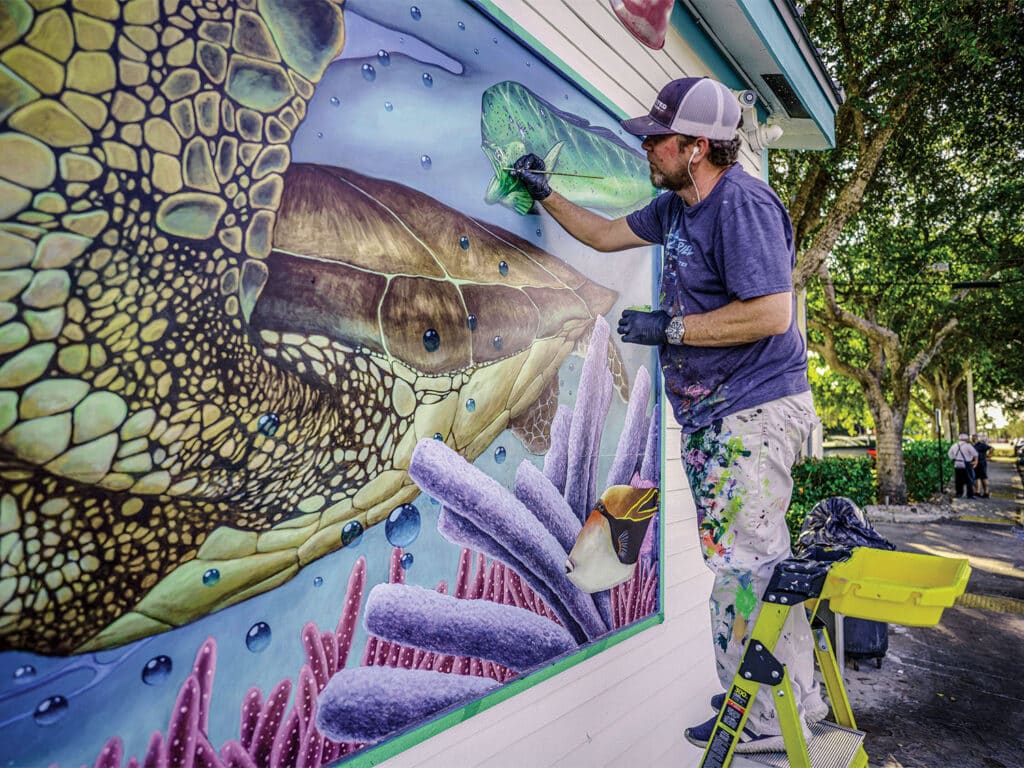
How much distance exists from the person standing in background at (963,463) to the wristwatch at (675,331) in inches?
743

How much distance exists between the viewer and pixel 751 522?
6.54ft

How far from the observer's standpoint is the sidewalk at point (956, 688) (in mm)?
3656

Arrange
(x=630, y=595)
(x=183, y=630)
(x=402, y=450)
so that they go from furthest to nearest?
(x=630, y=595) → (x=402, y=450) → (x=183, y=630)

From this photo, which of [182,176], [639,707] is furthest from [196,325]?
[639,707]

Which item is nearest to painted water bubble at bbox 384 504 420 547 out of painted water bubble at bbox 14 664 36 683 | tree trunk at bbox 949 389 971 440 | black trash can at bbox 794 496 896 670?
painted water bubble at bbox 14 664 36 683

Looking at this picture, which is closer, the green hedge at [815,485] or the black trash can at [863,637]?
the black trash can at [863,637]

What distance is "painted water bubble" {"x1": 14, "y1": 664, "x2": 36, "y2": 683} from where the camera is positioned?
0.94 m

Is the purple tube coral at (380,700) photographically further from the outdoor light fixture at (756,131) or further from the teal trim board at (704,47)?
the outdoor light fixture at (756,131)

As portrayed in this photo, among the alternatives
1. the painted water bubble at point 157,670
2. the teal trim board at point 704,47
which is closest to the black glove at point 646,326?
the painted water bubble at point 157,670

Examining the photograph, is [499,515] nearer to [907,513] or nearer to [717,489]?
[717,489]

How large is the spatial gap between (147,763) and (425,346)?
40.8 inches

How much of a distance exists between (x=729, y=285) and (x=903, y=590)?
1.01 metres

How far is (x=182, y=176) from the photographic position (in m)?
1.16

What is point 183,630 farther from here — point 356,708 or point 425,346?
point 425,346
